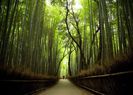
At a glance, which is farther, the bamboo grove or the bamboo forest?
the bamboo grove

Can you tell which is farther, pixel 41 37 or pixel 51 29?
pixel 51 29

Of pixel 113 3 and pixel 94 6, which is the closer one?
pixel 113 3

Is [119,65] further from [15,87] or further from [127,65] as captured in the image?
[15,87]

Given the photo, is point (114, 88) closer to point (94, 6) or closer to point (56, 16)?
point (94, 6)

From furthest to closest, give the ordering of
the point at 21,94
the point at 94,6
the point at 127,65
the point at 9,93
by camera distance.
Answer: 1. the point at 94,6
2. the point at 21,94
3. the point at 9,93
4. the point at 127,65

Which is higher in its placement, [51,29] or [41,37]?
[51,29]

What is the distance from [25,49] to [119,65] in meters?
3.83

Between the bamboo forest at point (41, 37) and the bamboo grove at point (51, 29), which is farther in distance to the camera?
the bamboo grove at point (51, 29)

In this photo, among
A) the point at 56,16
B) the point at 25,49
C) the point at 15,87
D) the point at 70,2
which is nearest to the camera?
the point at 15,87

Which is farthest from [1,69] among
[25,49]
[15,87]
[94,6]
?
[94,6]

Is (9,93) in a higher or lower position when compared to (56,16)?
lower

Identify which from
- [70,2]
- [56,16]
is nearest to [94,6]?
[70,2]

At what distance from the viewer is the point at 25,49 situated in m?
6.27

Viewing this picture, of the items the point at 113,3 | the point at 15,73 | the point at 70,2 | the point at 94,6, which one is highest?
the point at 70,2
